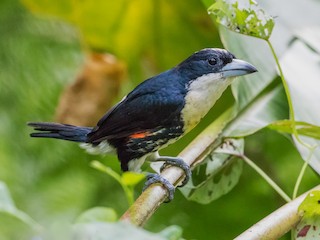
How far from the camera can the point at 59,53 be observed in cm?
252

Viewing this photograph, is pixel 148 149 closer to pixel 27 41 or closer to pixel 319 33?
pixel 319 33

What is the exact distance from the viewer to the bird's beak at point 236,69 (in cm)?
→ 142

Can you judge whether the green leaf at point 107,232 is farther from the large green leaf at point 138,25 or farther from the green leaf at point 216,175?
the large green leaf at point 138,25

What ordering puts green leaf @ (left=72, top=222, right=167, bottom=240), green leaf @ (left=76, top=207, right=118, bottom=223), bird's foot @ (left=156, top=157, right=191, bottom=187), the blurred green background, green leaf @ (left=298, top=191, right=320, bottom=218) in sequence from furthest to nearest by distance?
the blurred green background, bird's foot @ (left=156, top=157, right=191, bottom=187), green leaf @ (left=298, top=191, right=320, bottom=218), green leaf @ (left=76, top=207, right=118, bottom=223), green leaf @ (left=72, top=222, right=167, bottom=240)

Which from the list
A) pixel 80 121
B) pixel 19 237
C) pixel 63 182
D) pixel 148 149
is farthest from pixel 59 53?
pixel 19 237

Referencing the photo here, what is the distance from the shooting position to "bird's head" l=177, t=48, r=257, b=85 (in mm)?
1457

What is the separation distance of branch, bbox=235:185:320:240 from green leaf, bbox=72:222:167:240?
372mm

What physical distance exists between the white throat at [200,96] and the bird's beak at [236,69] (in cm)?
2

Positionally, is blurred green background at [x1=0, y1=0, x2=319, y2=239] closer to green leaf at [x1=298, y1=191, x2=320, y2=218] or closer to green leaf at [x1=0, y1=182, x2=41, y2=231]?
green leaf at [x1=298, y1=191, x2=320, y2=218]

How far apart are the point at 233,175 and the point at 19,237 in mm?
988

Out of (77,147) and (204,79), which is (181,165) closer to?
(204,79)

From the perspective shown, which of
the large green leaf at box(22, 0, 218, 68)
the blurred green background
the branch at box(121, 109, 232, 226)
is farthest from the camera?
the large green leaf at box(22, 0, 218, 68)

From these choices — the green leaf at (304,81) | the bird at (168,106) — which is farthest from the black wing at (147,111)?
the green leaf at (304,81)

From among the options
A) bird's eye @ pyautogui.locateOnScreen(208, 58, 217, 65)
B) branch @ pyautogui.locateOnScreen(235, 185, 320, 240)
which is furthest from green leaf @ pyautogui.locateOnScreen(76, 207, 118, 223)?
bird's eye @ pyautogui.locateOnScreen(208, 58, 217, 65)
